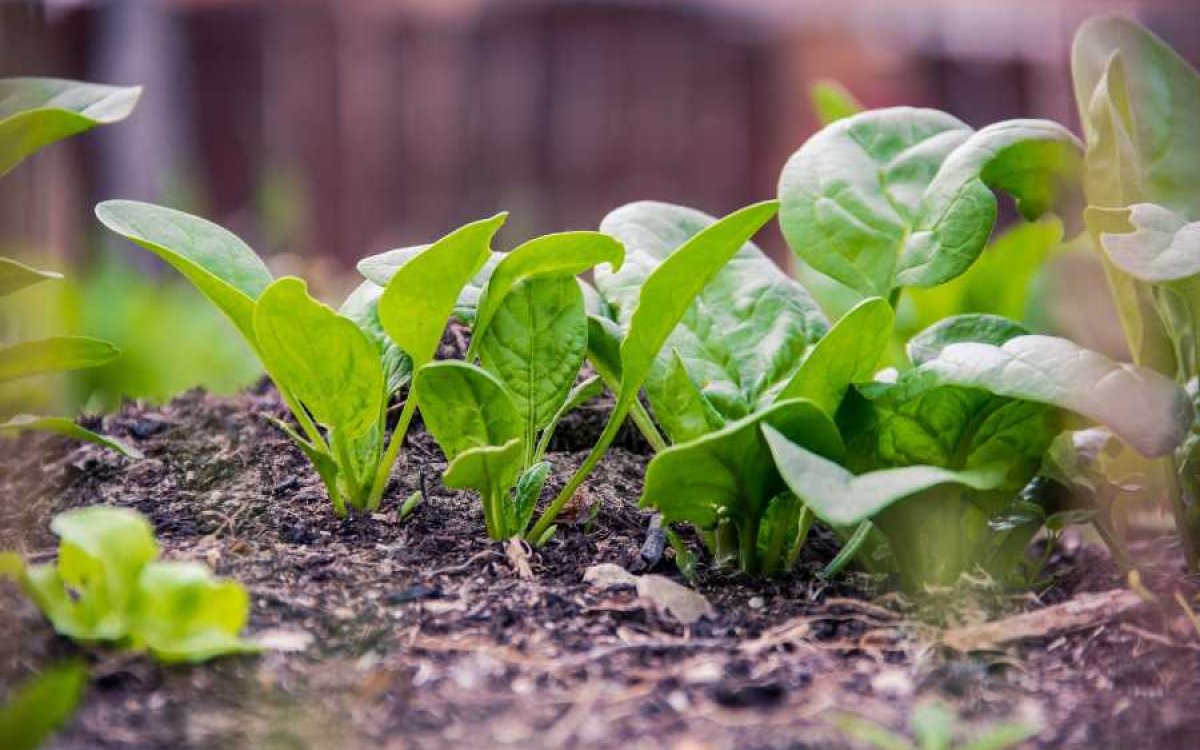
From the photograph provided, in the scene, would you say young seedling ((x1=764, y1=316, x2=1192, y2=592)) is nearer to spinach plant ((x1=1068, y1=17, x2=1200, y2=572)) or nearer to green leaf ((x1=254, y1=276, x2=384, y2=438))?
spinach plant ((x1=1068, y1=17, x2=1200, y2=572))

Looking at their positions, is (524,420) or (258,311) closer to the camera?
(258,311)

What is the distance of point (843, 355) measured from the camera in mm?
1275

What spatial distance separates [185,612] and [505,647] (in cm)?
31

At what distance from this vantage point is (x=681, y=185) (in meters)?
7.11

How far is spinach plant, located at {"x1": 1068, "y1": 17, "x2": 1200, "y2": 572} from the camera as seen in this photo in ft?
4.64

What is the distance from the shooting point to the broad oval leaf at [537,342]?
139 centimetres

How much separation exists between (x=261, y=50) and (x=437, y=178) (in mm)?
1284

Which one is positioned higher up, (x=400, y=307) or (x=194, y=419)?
(x=400, y=307)

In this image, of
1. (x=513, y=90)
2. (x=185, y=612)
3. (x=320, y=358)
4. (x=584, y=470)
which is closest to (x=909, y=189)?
(x=584, y=470)

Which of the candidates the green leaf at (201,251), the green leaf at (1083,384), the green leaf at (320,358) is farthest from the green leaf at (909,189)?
A: the green leaf at (201,251)

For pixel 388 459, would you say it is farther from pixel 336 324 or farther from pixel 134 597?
pixel 134 597

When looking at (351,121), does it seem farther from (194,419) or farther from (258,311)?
(258,311)

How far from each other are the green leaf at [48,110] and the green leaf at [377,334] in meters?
0.34

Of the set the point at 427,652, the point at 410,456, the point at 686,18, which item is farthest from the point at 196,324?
the point at 686,18
